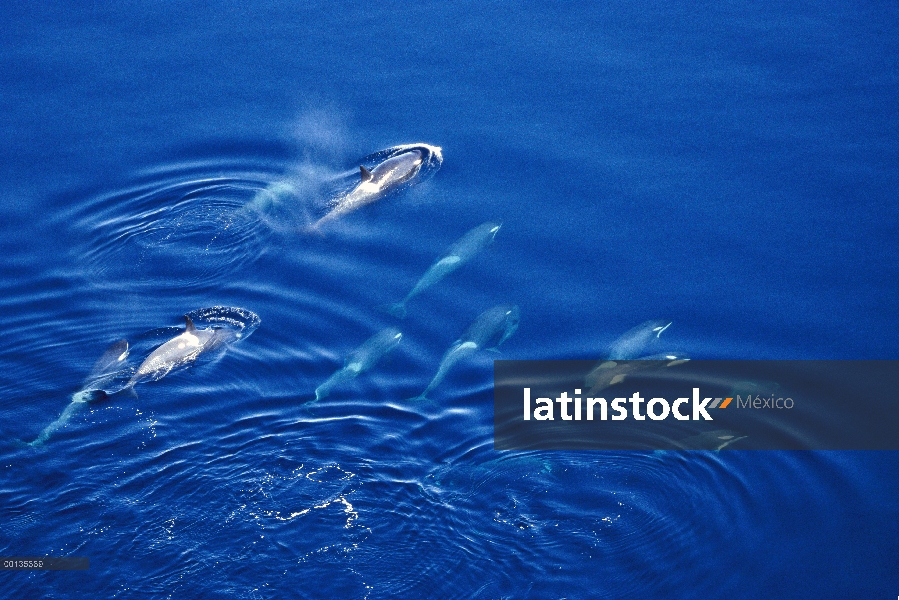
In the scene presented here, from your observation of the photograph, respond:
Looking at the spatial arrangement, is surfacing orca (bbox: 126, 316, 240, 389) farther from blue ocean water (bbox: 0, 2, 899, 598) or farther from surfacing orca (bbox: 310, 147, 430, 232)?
surfacing orca (bbox: 310, 147, 430, 232)

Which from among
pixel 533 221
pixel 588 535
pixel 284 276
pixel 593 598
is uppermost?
pixel 533 221

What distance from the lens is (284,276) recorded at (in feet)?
66.8

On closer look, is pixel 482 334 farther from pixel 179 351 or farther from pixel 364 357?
pixel 179 351

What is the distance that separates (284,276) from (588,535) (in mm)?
8479

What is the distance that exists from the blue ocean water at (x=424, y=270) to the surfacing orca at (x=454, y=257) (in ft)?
0.71

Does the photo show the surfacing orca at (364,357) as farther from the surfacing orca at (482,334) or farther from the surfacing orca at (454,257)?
the surfacing orca at (482,334)

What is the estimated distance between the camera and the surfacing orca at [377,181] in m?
21.8

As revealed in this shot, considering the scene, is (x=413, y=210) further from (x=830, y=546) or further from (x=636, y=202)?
(x=830, y=546)

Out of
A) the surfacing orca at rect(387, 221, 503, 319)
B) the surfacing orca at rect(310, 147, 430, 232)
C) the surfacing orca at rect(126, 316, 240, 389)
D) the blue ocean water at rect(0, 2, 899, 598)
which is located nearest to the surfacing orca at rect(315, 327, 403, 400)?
the blue ocean water at rect(0, 2, 899, 598)

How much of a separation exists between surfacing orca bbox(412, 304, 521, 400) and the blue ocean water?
347 mm

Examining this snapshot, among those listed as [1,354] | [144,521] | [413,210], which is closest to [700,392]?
[413,210]

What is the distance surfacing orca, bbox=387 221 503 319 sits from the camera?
19719 mm

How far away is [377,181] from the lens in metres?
22.3

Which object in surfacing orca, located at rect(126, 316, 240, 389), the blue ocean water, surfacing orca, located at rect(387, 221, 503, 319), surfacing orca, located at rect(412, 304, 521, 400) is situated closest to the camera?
the blue ocean water
